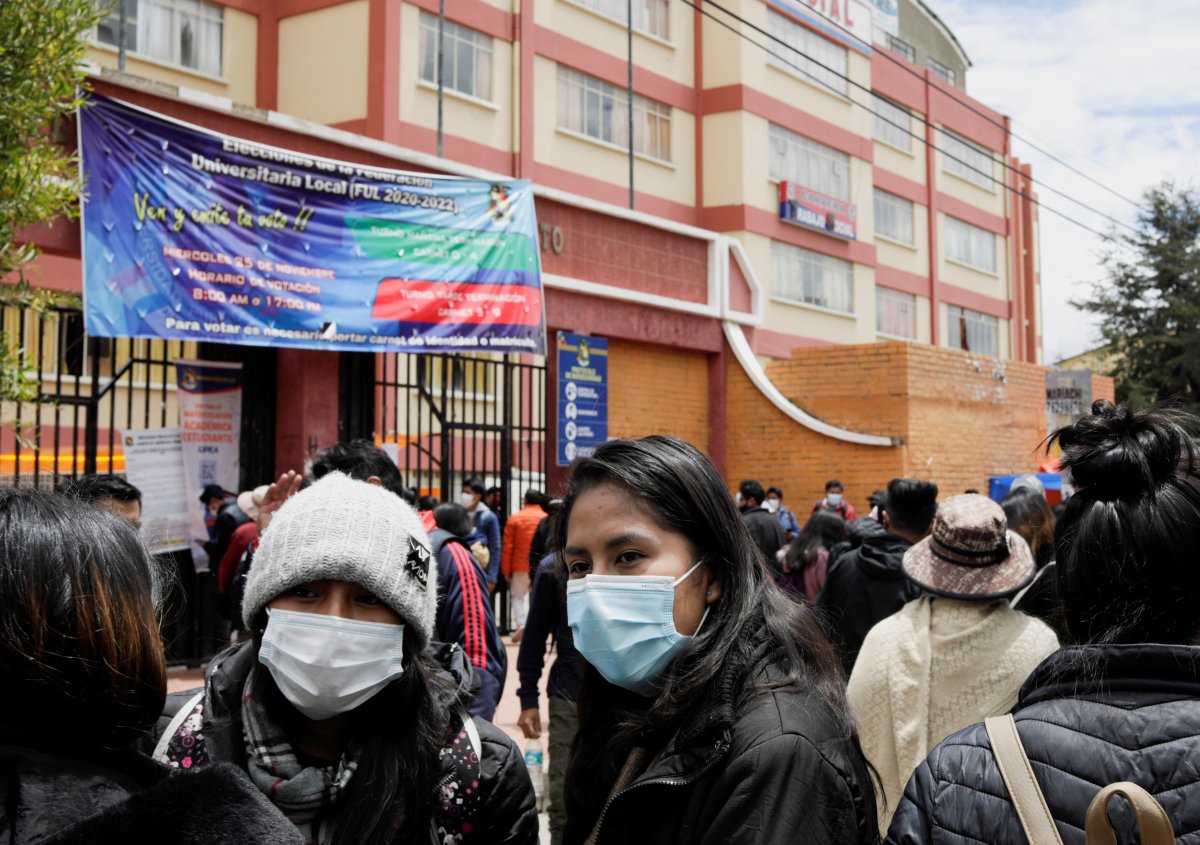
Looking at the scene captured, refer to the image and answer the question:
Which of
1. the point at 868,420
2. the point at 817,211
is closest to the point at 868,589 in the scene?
the point at 868,420

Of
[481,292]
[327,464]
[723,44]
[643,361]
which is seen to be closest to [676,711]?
[327,464]

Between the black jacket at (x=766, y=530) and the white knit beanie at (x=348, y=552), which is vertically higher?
the white knit beanie at (x=348, y=552)

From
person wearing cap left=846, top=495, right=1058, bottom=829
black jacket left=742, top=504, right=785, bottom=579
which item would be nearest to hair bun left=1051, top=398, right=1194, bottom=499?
person wearing cap left=846, top=495, right=1058, bottom=829

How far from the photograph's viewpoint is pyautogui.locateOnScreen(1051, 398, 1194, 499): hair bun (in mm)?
1834

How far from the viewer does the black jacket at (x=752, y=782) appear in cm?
185

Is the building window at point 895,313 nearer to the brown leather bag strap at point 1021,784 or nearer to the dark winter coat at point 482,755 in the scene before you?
the dark winter coat at point 482,755

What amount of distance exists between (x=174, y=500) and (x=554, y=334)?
5515 millimetres

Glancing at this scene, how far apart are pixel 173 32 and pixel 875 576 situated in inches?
795

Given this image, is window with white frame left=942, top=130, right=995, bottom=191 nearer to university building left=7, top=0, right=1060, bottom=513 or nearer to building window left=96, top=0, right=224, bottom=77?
university building left=7, top=0, right=1060, bottom=513

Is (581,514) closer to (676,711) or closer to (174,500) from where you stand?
(676,711)

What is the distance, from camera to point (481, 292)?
1209 centimetres

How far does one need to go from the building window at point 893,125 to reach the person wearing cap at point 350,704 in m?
32.3

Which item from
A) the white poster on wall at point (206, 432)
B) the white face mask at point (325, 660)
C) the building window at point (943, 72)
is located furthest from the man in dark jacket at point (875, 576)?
the building window at point (943, 72)

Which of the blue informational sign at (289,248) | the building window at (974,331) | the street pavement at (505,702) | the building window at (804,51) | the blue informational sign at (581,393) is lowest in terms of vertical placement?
the street pavement at (505,702)
